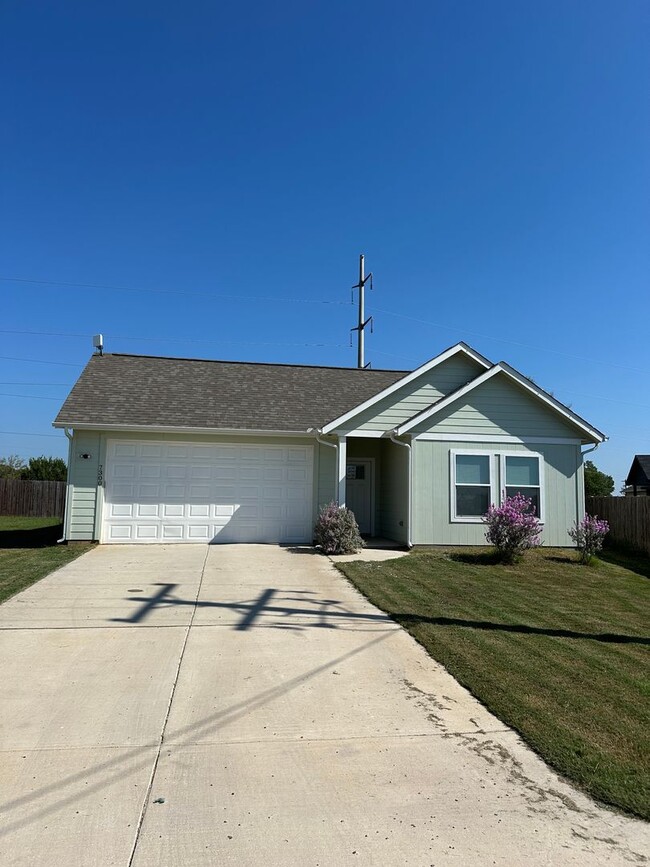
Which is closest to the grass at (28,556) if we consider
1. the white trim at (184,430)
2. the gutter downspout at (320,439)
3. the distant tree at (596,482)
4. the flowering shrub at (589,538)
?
the white trim at (184,430)

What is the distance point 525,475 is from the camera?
1362cm

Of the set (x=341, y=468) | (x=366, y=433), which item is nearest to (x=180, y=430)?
(x=341, y=468)

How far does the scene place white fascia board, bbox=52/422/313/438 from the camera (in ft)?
43.6

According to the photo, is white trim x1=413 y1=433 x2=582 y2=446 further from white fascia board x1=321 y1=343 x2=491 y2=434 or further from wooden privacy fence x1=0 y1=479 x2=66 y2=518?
wooden privacy fence x1=0 y1=479 x2=66 y2=518

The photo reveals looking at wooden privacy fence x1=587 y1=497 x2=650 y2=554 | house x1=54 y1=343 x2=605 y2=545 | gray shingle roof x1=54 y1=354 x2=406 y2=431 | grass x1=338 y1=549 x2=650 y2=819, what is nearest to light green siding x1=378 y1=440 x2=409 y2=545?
house x1=54 y1=343 x2=605 y2=545

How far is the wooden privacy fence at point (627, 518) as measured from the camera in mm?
14219

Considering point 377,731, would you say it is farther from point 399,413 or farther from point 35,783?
point 399,413

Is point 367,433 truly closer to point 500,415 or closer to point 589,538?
point 500,415

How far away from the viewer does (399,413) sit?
1421cm

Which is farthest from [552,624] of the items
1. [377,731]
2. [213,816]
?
[213,816]

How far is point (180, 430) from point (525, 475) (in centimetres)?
810

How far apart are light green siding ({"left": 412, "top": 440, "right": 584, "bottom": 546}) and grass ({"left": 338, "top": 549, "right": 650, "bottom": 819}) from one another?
1360 millimetres

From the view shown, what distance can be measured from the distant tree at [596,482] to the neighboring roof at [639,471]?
1203 millimetres

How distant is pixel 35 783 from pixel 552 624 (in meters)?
5.78
